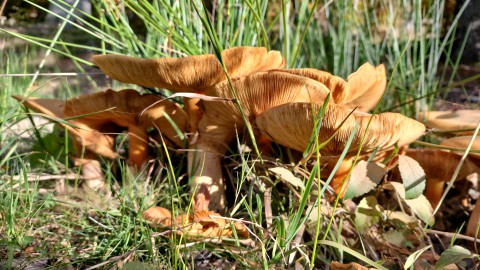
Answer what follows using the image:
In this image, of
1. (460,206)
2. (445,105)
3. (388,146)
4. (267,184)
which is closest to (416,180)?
(388,146)

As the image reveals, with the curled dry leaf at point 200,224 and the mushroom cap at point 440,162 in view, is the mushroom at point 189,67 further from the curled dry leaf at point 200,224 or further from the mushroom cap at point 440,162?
the mushroom cap at point 440,162

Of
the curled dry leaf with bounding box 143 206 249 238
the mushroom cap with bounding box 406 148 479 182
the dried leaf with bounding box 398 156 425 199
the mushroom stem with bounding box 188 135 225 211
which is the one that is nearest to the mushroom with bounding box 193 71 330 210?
the mushroom stem with bounding box 188 135 225 211

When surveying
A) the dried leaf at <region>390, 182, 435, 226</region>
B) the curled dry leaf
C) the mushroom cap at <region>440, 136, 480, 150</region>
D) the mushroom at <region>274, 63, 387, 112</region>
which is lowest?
the dried leaf at <region>390, 182, 435, 226</region>

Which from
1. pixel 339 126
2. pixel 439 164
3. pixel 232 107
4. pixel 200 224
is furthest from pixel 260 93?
pixel 439 164

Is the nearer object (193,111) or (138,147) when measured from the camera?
(193,111)

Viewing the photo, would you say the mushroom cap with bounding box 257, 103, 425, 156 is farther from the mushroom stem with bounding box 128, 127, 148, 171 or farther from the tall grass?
the mushroom stem with bounding box 128, 127, 148, 171

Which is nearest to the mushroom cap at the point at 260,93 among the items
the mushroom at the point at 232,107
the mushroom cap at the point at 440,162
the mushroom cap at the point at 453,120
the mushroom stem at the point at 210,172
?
the mushroom at the point at 232,107

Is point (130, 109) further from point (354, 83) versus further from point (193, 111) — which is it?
point (354, 83)
